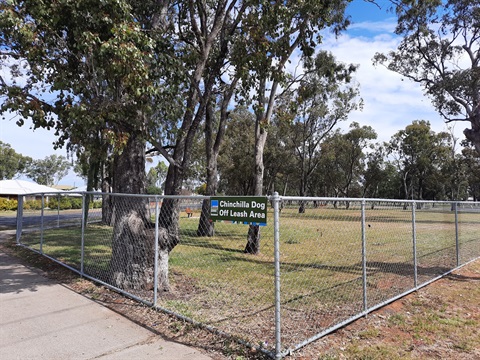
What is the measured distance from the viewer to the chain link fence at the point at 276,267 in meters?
4.79

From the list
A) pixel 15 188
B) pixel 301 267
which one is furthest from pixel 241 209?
pixel 15 188

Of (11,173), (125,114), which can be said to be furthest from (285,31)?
(11,173)

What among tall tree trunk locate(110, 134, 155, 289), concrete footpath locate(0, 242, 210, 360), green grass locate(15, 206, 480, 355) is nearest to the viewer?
concrete footpath locate(0, 242, 210, 360)

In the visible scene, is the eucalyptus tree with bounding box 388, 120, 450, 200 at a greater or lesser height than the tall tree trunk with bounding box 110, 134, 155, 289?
greater

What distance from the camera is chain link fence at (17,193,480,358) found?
4.79 meters

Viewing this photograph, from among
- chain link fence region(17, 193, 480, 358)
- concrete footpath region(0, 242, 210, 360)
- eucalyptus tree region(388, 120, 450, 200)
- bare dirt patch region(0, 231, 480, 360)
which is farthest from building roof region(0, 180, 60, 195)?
eucalyptus tree region(388, 120, 450, 200)

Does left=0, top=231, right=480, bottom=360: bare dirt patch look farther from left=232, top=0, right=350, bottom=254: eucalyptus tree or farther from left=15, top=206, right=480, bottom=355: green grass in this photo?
left=232, top=0, right=350, bottom=254: eucalyptus tree

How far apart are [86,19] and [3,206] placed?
134 ft

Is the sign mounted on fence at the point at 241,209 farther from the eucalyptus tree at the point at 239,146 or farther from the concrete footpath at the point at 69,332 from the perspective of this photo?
the eucalyptus tree at the point at 239,146

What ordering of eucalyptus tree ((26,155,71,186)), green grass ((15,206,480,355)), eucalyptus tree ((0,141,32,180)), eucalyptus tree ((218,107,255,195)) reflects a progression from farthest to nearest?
1. eucalyptus tree ((26,155,71,186))
2. eucalyptus tree ((0,141,32,180))
3. eucalyptus tree ((218,107,255,195))
4. green grass ((15,206,480,355))

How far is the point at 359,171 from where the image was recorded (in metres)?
56.2

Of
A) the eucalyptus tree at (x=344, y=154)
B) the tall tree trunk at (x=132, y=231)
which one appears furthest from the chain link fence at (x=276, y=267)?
the eucalyptus tree at (x=344, y=154)

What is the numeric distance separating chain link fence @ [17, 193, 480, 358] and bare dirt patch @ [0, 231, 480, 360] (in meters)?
0.16

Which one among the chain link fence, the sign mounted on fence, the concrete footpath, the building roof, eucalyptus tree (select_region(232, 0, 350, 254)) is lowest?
the concrete footpath
